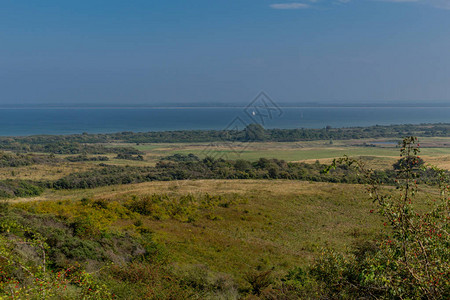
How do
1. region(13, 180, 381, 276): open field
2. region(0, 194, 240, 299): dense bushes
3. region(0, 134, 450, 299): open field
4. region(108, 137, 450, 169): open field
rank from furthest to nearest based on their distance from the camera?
region(108, 137, 450, 169): open field
region(13, 180, 381, 276): open field
region(0, 134, 450, 299): open field
region(0, 194, 240, 299): dense bushes

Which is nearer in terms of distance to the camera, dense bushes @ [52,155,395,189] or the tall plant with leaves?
the tall plant with leaves

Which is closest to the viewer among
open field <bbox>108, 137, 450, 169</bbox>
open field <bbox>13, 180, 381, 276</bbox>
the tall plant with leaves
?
the tall plant with leaves

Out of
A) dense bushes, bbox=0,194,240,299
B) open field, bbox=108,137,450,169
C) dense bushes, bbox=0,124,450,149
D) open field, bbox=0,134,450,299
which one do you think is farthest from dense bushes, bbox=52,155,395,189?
dense bushes, bbox=0,124,450,149

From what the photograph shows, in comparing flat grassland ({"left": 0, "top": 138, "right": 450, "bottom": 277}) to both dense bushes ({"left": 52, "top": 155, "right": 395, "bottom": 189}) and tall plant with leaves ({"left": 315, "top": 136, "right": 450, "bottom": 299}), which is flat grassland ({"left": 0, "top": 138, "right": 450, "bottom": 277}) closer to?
→ dense bushes ({"left": 52, "top": 155, "right": 395, "bottom": 189})

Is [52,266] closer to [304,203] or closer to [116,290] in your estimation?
[116,290]

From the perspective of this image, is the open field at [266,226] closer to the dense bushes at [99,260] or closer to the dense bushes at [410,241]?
the dense bushes at [99,260]

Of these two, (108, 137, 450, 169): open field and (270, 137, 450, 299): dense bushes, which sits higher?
(270, 137, 450, 299): dense bushes

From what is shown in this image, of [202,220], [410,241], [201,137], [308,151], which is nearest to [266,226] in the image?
[202,220]

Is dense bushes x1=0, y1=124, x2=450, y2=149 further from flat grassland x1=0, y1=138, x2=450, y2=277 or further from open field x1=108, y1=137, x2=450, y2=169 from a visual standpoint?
flat grassland x1=0, y1=138, x2=450, y2=277

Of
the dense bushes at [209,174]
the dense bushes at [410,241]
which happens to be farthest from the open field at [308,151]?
the dense bushes at [410,241]

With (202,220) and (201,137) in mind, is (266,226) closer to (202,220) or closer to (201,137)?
(202,220)

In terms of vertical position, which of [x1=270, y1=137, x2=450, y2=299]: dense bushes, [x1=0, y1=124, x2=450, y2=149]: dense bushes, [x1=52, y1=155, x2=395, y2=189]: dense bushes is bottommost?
[x1=52, y1=155, x2=395, y2=189]: dense bushes

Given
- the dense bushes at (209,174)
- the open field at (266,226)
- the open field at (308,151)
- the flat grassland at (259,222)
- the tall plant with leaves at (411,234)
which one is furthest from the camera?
the open field at (308,151)
